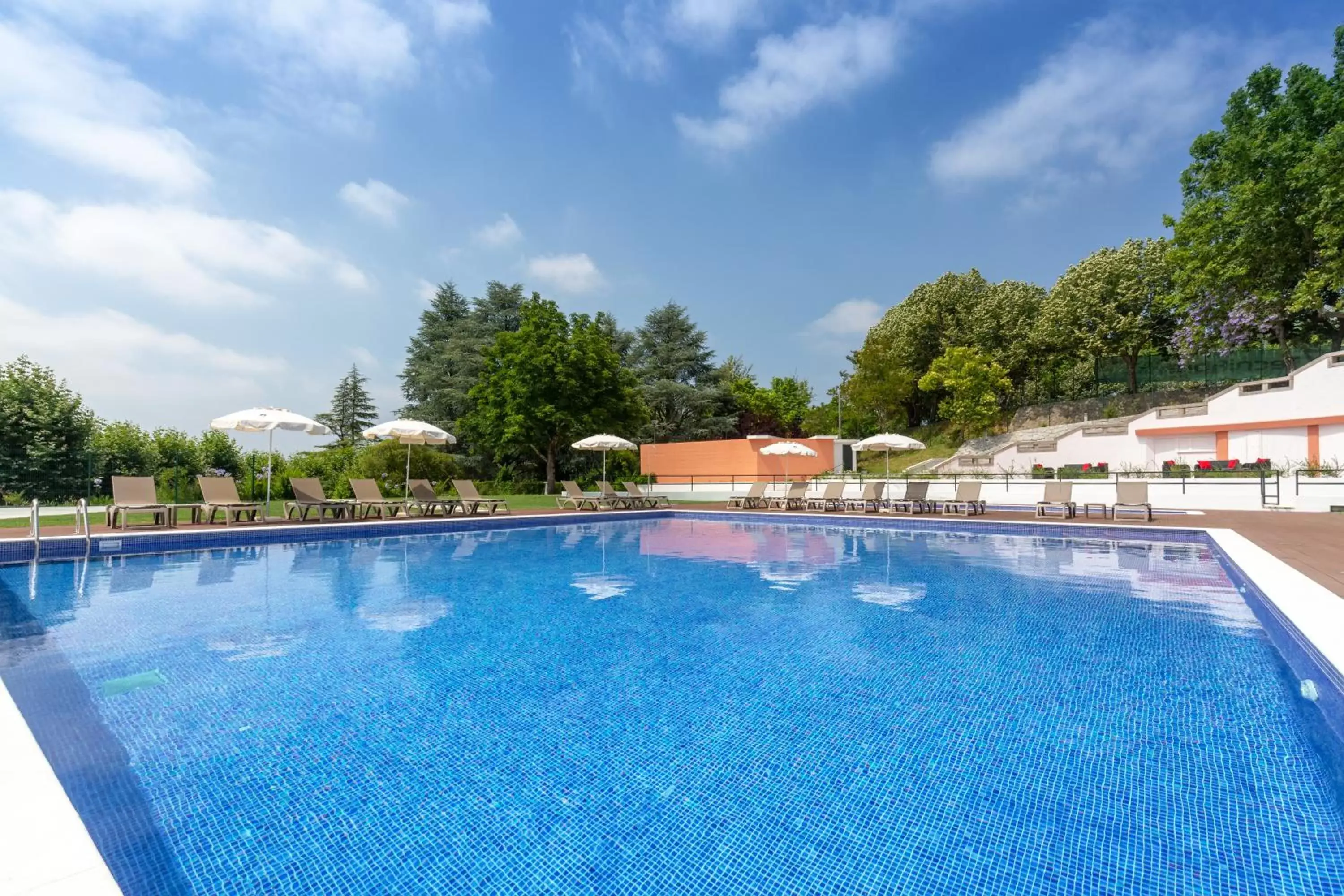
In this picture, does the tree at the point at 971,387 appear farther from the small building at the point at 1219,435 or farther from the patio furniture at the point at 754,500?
the patio furniture at the point at 754,500

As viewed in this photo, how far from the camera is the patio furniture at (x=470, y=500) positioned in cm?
1546

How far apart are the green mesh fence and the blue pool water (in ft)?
115

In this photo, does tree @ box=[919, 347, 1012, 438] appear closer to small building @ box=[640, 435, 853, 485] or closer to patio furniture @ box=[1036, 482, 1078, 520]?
small building @ box=[640, 435, 853, 485]

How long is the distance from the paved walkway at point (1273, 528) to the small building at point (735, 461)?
37.7 feet

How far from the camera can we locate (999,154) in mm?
19531

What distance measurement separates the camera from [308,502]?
12938 millimetres

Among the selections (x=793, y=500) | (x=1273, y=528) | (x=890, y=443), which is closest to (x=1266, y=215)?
(x=890, y=443)

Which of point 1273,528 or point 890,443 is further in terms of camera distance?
point 890,443

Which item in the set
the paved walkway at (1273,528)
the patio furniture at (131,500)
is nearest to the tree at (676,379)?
the paved walkway at (1273,528)

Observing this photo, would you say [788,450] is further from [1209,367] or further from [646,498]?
[1209,367]

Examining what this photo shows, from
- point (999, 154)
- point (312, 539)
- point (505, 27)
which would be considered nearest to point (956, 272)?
point (999, 154)

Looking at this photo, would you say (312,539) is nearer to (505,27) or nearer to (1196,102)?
(505,27)

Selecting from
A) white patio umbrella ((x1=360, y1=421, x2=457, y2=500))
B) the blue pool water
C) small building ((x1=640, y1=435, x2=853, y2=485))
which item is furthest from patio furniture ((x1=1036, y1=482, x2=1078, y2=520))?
white patio umbrella ((x1=360, y1=421, x2=457, y2=500))

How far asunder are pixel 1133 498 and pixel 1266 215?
17.4 meters
